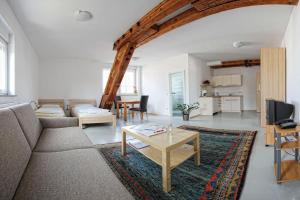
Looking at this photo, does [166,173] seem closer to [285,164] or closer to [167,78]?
[285,164]

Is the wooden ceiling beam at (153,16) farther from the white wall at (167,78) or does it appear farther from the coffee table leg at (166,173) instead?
the white wall at (167,78)

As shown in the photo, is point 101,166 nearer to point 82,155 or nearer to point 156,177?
point 82,155

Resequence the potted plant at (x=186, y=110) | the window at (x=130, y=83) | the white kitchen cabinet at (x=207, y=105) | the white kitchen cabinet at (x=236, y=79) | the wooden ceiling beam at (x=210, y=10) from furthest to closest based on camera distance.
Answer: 1. the white kitchen cabinet at (x=236, y=79)
2. the window at (x=130, y=83)
3. the white kitchen cabinet at (x=207, y=105)
4. the potted plant at (x=186, y=110)
5. the wooden ceiling beam at (x=210, y=10)

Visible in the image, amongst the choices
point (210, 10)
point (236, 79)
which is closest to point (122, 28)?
point (210, 10)

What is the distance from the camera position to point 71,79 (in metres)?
6.12

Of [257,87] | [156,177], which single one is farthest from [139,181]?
[257,87]

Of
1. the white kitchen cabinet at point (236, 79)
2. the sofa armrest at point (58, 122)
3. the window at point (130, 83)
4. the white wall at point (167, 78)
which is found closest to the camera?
the sofa armrest at point (58, 122)

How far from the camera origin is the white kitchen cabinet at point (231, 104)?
286 inches

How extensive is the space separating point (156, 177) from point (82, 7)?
8.96 ft

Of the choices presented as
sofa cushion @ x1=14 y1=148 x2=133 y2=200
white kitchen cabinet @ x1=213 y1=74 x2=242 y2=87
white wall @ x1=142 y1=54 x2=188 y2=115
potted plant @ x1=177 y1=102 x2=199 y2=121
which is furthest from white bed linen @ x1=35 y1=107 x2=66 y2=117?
white kitchen cabinet @ x1=213 y1=74 x2=242 y2=87

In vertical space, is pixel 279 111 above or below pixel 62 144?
above

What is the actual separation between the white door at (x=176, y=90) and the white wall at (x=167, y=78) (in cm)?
15

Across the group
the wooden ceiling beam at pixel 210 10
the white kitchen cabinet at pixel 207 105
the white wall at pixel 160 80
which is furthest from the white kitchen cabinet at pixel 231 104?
the wooden ceiling beam at pixel 210 10

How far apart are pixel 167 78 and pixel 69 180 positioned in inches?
229
